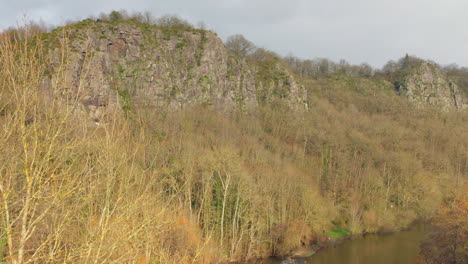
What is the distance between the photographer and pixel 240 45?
331 feet

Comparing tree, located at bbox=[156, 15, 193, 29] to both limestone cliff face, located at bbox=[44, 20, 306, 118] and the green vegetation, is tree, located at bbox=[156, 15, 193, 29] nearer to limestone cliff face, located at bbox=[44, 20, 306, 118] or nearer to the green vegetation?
limestone cliff face, located at bbox=[44, 20, 306, 118]

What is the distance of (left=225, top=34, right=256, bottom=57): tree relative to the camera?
9988 cm

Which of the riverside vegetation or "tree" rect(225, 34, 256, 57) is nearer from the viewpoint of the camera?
the riverside vegetation

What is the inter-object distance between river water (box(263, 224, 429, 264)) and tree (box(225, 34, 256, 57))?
2835 inches

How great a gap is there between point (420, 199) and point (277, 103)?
1608 inches

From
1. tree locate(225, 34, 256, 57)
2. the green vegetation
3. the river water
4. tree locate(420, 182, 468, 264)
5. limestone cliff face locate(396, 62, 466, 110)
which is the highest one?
tree locate(225, 34, 256, 57)

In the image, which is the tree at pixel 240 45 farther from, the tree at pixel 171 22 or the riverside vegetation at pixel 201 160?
the tree at pixel 171 22

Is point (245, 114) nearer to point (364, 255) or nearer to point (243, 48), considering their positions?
point (243, 48)

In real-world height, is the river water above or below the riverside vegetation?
below

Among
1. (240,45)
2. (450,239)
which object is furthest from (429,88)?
(450,239)

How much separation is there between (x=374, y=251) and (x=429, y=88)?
103394 millimetres

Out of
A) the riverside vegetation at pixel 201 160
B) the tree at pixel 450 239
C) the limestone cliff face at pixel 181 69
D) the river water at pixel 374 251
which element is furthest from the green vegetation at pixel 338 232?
the limestone cliff face at pixel 181 69

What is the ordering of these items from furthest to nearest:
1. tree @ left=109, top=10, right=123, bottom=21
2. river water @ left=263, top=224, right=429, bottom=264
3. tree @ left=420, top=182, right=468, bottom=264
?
tree @ left=109, top=10, right=123, bottom=21, river water @ left=263, top=224, right=429, bottom=264, tree @ left=420, top=182, right=468, bottom=264

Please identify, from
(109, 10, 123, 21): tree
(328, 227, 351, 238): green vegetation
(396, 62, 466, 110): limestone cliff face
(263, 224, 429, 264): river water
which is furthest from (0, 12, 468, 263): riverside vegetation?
(396, 62, 466, 110): limestone cliff face
